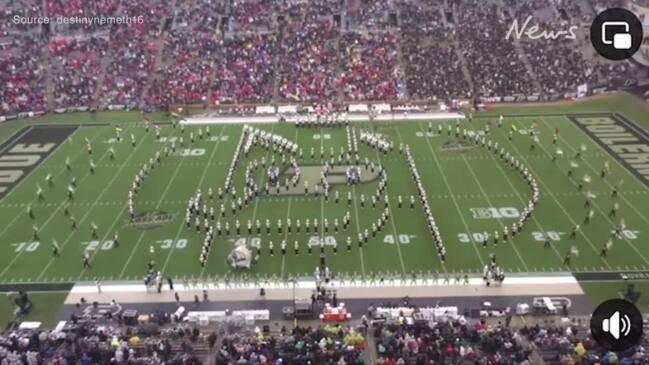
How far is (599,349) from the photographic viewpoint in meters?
17.3

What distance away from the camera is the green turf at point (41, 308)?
20.9 m

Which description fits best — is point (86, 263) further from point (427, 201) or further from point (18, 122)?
point (18, 122)

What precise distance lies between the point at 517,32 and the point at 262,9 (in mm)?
22190

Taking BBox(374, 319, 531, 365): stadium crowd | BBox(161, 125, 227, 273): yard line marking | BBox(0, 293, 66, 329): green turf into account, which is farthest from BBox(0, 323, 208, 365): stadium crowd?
BBox(374, 319, 531, 365): stadium crowd

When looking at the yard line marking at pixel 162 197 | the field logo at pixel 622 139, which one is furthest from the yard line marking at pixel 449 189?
the yard line marking at pixel 162 197

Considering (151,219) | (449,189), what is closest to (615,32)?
(449,189)

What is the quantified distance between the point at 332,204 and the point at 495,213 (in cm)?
713

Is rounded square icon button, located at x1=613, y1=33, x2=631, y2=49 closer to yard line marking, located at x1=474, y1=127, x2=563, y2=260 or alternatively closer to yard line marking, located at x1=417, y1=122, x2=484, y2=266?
yard line marking, located at x1=417, y1=122, x2=484, y2=266

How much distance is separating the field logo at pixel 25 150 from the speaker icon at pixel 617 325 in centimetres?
2763

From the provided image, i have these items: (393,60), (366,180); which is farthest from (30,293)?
(393,60)
